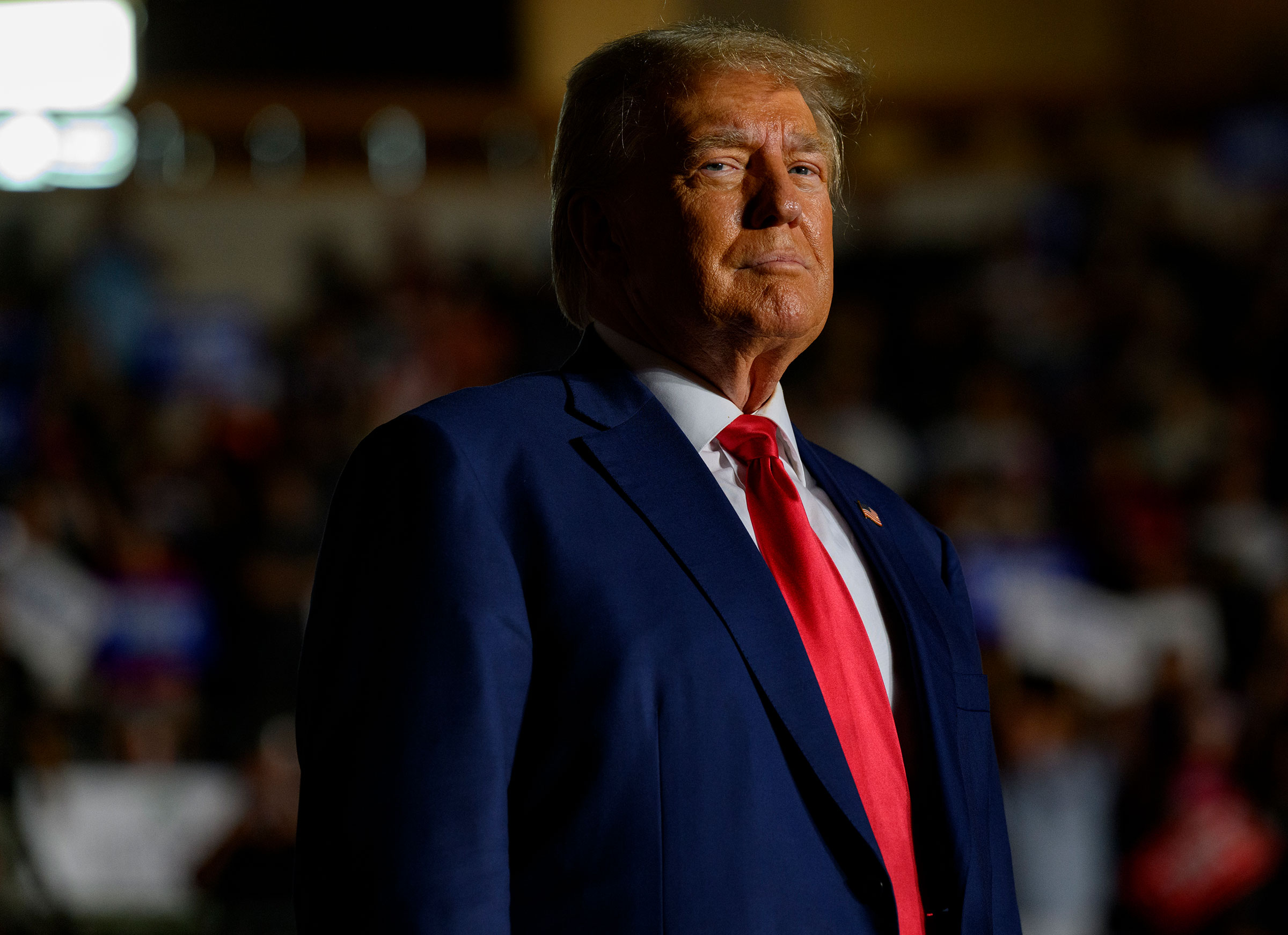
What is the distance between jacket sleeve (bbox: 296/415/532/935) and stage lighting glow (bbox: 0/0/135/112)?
27.5ft

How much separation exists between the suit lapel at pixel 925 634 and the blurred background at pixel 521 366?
1.32ft

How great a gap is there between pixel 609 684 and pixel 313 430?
5467 millimetres

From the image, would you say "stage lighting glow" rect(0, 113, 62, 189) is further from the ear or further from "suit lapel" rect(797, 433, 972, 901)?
"suit lapel" rect(797, 433, 972, 901)

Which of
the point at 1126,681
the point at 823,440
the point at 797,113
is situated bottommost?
the point at 1126,681

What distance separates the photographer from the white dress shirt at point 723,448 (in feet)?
4.17

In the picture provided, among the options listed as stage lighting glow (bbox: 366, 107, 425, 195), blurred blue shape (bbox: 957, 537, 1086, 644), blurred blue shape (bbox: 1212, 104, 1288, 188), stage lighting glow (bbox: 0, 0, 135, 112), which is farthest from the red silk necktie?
stage lighting glow (bbox: 0, 0, 135, 112)

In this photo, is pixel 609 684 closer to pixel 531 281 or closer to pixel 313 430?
pixel 313 430

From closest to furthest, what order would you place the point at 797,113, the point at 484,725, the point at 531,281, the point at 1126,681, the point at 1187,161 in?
the point at 484,725, the point at 797,113, the point at 1126,681, the point at 531,281, the point at 1187,161

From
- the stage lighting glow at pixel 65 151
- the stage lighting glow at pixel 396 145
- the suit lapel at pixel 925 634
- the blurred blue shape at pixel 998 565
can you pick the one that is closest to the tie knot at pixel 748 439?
the suit lapel at pixel 925 634

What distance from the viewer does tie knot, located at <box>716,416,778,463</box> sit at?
4.22 ft

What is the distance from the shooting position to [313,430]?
6340 millimetres

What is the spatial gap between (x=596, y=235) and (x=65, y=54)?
327 inches

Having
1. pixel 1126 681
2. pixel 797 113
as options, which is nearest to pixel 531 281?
pixel 1126 681

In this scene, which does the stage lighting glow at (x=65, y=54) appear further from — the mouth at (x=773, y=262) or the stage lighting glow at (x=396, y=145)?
the mouth at (x=773, y=262)
